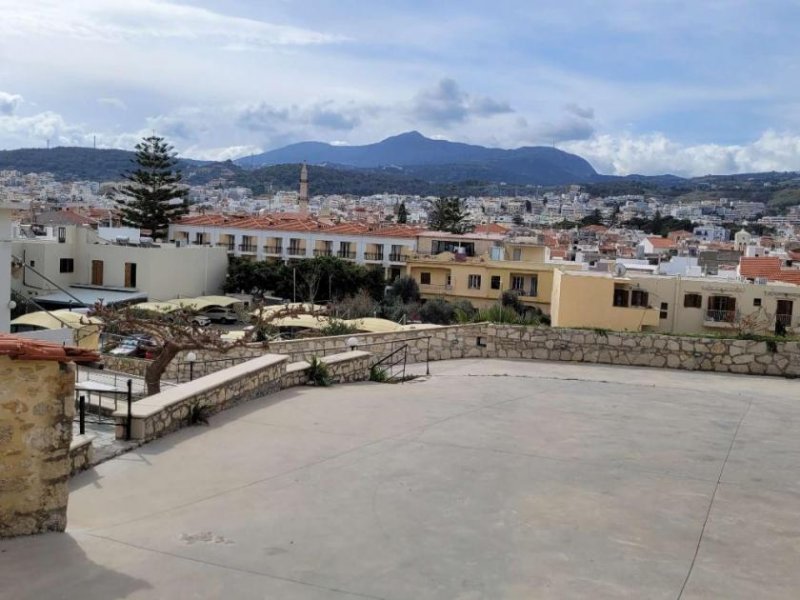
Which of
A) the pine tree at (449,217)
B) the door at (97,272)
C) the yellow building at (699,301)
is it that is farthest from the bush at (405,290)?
the yellow building at (699,301)

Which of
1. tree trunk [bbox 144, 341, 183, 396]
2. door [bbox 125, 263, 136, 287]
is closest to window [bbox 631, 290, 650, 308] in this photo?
tree trunk [bbox 144, 341, 183, 396]

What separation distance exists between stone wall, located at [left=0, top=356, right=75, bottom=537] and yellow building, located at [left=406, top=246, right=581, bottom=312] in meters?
50.1

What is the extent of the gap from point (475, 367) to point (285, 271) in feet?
136

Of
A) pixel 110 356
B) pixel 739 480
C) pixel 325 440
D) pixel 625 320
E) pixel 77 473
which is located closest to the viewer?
pixel 77 473

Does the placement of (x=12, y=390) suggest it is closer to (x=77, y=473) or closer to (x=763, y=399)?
(x=77, y=473)

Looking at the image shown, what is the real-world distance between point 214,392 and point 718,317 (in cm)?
2593

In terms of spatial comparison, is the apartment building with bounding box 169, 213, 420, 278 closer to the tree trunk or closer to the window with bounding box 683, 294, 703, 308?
the window with bounding box 683, 294, 703, 308

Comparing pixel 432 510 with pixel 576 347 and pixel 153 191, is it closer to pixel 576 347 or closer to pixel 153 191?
pixel 576 347

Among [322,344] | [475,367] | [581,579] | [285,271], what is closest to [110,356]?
[322,344]

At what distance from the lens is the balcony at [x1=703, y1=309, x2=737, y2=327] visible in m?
31.2

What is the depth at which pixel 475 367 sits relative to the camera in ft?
56.3

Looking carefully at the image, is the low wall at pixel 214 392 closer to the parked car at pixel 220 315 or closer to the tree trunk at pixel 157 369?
the tree trunk at pixel 157 369

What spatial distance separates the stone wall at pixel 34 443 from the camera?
5496mm

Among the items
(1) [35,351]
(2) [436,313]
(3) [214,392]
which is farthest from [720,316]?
(1) [35,351]
